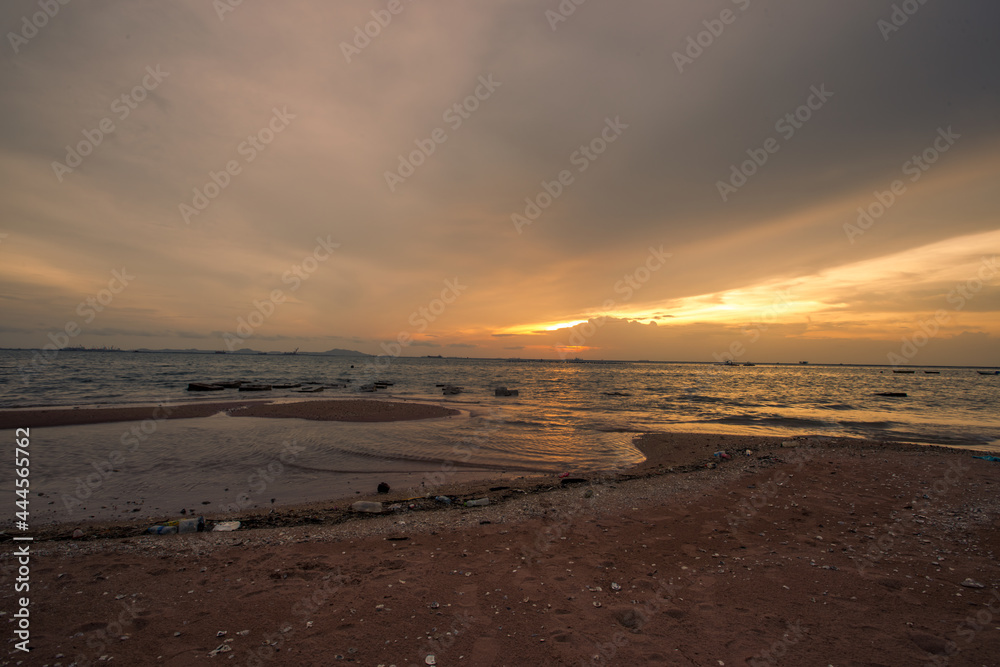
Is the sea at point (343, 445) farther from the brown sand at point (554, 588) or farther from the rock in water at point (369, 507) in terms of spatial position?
the brown sand at point (554, 588)

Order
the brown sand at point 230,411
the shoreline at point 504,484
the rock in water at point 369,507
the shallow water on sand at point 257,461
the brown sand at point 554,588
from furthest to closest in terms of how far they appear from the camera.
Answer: the brown sand at point 230,411 → the shallow water on sand at point 257,461 → the rock in water at point 369,507 → the shoreline at point 504,484 → the brown sand at point 554,588

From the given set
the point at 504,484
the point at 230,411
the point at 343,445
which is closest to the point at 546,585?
the point at 504,484

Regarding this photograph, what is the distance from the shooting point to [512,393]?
46719mm

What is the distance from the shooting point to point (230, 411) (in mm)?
28156

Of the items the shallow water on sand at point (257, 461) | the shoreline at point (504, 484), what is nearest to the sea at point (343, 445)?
the shallow water on sand at point (257, 461)

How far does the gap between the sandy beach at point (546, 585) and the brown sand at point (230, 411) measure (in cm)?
1849

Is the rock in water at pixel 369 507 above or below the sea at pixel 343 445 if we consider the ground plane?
above

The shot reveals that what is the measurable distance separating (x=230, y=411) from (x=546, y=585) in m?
29.3

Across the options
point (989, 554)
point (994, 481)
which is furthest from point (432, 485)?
point (994, 481)

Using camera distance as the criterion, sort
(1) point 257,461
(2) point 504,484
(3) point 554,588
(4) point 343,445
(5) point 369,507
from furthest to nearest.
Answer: (4) point 343,445 → (1) point 257,461 → (2) point 504,484 → (5) point 369,507 → (3) point 554,588

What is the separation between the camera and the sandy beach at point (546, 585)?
501cm

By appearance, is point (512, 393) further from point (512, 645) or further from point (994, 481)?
point (512, 645)

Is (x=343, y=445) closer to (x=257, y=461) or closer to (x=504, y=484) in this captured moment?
(x=257, y=461)

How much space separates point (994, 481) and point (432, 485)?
16.7 metres
